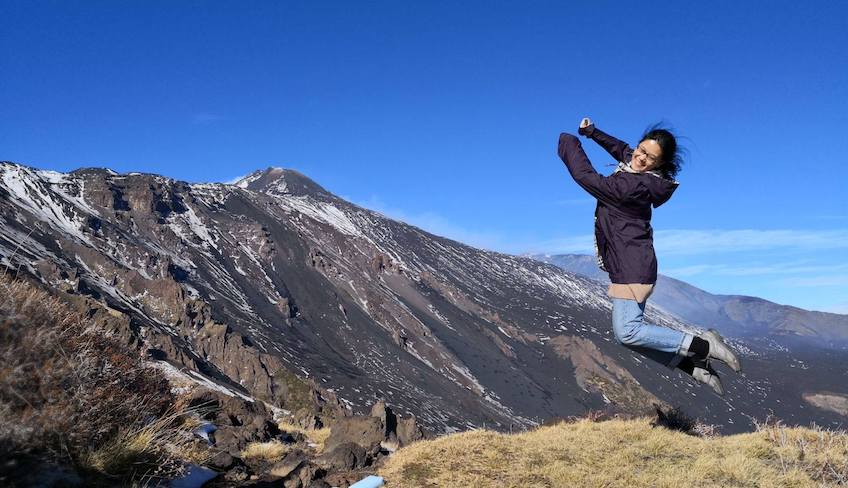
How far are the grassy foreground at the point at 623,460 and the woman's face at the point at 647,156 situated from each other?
238 centimetres

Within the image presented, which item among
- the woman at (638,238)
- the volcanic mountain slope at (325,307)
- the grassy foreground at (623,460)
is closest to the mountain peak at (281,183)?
the volcanic mountain slope at (325,307)

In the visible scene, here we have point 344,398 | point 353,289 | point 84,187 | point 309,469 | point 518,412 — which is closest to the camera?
point 309,469

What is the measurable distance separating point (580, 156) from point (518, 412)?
7170 cm

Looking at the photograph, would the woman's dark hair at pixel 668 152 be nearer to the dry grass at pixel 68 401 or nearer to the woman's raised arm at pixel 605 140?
the woman's raised arm at pixel 605 140

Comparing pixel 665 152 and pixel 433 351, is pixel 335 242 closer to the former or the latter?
pixel 433 351

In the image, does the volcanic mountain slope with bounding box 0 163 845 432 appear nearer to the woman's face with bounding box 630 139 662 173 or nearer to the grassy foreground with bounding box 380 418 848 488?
the grassy foreground with bounding box 380 418 848 488

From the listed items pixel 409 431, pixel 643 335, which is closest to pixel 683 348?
pixel 643 335

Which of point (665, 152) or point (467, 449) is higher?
point (665, 152)

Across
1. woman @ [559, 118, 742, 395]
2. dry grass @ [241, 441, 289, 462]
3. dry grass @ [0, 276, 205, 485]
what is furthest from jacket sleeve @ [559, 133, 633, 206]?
dry grass @ [241, 441, 289, 462]

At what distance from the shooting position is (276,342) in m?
58.1

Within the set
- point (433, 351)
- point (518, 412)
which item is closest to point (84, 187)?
point (433, 351)

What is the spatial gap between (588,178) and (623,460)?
2432 mm

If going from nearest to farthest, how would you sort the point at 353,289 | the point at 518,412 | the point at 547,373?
1. the point at 518,412
2. the point at 353,289
3. the point at 547,373

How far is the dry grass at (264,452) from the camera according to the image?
6.11m
